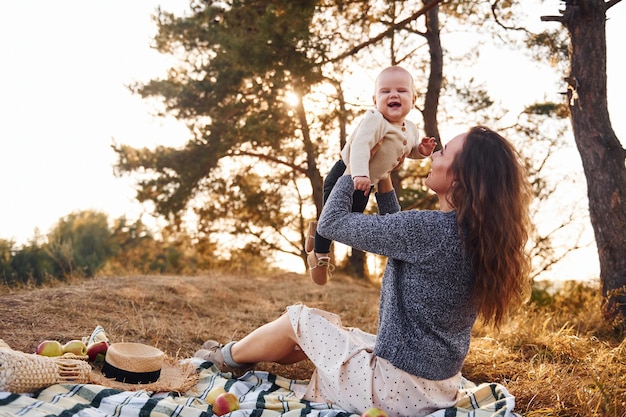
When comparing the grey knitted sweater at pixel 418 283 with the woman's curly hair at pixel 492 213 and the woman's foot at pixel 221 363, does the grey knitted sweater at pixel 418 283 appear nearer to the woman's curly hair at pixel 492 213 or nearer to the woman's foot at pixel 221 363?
the woman's curly hair at pixel 492 213

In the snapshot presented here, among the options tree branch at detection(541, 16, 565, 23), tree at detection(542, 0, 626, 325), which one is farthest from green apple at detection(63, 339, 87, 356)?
tree branch at detection(541, 16, 565, 23)

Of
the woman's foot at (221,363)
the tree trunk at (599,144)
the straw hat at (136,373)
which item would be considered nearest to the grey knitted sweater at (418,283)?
the woman's foot at (221,363)

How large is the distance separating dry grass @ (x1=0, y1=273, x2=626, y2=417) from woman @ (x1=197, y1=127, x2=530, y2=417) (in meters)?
0.65

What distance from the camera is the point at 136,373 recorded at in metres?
3.09

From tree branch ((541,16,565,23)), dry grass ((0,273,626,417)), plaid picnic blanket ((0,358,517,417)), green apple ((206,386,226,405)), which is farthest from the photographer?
tree branch ((541,16,565,23))

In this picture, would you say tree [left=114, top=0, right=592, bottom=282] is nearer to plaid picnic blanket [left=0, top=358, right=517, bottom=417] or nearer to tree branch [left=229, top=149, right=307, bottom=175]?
tree branch [left=229, top=149, right=307, bottom=175]

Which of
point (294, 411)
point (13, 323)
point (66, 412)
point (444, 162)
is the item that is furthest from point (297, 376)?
point (13, 323)

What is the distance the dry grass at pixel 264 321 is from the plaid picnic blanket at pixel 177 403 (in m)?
0.25

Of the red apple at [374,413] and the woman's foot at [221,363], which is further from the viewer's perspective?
the woman's foot at [221,363]

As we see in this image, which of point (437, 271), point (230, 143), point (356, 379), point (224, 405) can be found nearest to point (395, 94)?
point (437, 271)

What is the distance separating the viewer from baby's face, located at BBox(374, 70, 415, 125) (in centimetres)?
305

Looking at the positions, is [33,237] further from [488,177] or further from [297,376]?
[488,177]

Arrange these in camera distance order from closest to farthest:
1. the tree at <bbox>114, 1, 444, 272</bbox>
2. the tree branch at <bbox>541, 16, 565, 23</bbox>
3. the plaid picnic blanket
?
the plaid picnic blanket, the tree branch at <bbox>541, 16, 565, 23</bbox>, the tree at <bbox>114, 1, 444, 272</bbox>

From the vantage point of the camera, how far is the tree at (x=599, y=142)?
5.24m
